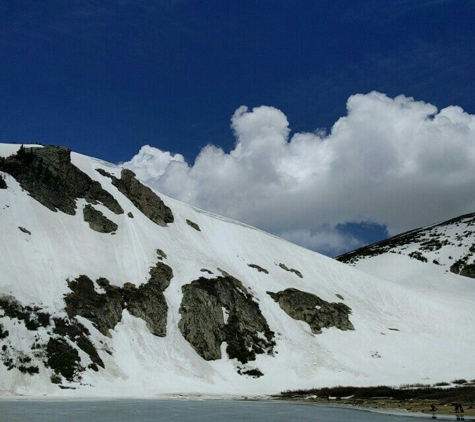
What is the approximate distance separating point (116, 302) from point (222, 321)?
1446 cm

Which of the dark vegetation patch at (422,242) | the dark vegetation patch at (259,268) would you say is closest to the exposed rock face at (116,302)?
the dark vegetation patch at (259,268)

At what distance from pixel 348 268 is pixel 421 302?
15.1 m

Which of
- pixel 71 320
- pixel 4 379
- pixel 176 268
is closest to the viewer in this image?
pixel 4 379

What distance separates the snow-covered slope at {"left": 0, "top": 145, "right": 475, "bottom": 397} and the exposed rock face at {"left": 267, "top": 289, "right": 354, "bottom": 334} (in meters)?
0.22

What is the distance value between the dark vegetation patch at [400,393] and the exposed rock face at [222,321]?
11935 mm

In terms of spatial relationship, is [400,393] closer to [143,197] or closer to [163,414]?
[163,414]

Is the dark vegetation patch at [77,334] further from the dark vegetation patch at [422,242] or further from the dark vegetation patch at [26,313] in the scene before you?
the dark vegetation patch at [422,242]

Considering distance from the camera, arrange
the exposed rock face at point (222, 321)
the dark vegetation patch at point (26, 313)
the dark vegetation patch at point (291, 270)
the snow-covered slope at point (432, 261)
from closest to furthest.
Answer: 1. the dark vegetation patch at point (26, 313)
2. the exposed rock face at point (222, 321)
3. the dark vegetation patch at point (291, 270)
4. the snow-covered slope at point (432, 261)

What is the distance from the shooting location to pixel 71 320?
52438 mm

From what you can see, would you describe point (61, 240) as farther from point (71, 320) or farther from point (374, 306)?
point (374, 306)

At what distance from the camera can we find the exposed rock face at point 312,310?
75.2m

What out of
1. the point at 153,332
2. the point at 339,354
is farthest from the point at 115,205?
the point at 339,354

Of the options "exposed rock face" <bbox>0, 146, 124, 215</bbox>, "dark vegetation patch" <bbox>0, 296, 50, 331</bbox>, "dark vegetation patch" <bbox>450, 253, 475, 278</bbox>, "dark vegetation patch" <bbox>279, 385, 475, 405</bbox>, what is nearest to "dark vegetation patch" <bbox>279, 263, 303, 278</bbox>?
"exposed rock face" <bbox>0, 146, 124, 215</bbox>

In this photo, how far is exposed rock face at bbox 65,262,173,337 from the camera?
2168 inches
